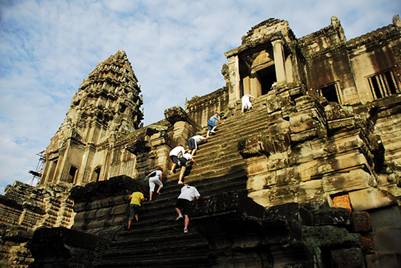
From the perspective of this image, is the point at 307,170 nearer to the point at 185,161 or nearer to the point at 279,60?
the point at 185,161

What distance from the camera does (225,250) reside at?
4188 millimetres

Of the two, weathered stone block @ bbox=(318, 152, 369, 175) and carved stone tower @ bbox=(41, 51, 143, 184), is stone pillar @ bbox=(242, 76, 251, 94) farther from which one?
carved stone tower @ bbox=(41, 51, 143, 184)

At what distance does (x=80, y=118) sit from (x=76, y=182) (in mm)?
6645

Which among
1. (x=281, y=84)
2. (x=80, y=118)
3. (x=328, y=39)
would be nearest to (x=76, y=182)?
(x=80, y=118)

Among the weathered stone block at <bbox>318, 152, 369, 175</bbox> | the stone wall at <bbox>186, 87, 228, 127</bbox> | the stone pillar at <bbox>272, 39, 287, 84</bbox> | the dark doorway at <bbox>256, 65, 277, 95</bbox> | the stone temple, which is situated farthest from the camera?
the stone wall at <bbox>186, 87, 228, 127</bbox>

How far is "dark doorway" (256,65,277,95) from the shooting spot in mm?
17109

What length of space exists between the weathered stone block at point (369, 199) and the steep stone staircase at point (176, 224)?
2.18m

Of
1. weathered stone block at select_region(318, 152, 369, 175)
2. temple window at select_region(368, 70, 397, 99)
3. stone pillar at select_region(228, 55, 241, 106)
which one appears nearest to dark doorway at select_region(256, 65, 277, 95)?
stone pillar at select_region(228, 55, 241, 106)

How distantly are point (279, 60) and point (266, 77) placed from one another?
3081 mm

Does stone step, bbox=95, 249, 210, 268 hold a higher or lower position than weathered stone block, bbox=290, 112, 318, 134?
lower

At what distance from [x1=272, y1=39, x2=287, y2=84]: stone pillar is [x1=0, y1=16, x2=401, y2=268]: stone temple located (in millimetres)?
64

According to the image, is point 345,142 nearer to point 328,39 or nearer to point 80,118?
point 328,39

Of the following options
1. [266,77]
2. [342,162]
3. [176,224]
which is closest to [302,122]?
[342,162]

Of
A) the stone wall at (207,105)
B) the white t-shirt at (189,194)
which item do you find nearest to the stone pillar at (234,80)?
the stone wall at (207,105)
